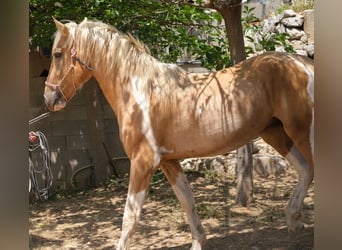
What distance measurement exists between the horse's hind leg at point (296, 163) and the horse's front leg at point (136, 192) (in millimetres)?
1026

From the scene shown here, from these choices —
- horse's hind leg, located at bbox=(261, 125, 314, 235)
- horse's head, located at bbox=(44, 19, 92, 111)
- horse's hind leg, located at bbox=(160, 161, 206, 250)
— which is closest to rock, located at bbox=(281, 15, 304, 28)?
horse's hind leg, located at bbox=(261, 125, 314, 235)

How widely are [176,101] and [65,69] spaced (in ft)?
2.86

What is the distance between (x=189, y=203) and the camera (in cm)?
382

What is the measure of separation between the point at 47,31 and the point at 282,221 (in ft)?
11.3

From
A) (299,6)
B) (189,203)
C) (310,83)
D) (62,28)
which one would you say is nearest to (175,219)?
(189,203)

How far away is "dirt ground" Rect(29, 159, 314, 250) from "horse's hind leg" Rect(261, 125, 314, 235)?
172 millimetres

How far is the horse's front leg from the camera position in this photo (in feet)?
11.4

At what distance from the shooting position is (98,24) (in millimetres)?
3764

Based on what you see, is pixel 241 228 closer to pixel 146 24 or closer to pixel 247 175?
pixel 247 175

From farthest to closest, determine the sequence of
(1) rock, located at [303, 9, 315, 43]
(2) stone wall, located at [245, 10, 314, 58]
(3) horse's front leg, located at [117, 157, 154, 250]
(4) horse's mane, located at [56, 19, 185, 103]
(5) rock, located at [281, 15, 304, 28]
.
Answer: (5) rock, located at [281, 15, 304, 28], (1) rock, located at [303, 9, 315, 43], (2) stone wall, located at [245, 10, 314, 58], (4) horse's mane, located at [56, 19, 185, 103], (3) horse's front leg, located at [117, 157, 154, 250]

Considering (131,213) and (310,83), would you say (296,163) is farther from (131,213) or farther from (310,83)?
(131,213)

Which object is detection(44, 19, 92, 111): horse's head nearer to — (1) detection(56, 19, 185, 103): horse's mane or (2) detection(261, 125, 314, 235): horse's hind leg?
(1) detection(56, 19, 185, 103): horse's mane

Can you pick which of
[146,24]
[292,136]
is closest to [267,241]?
[292,136]
